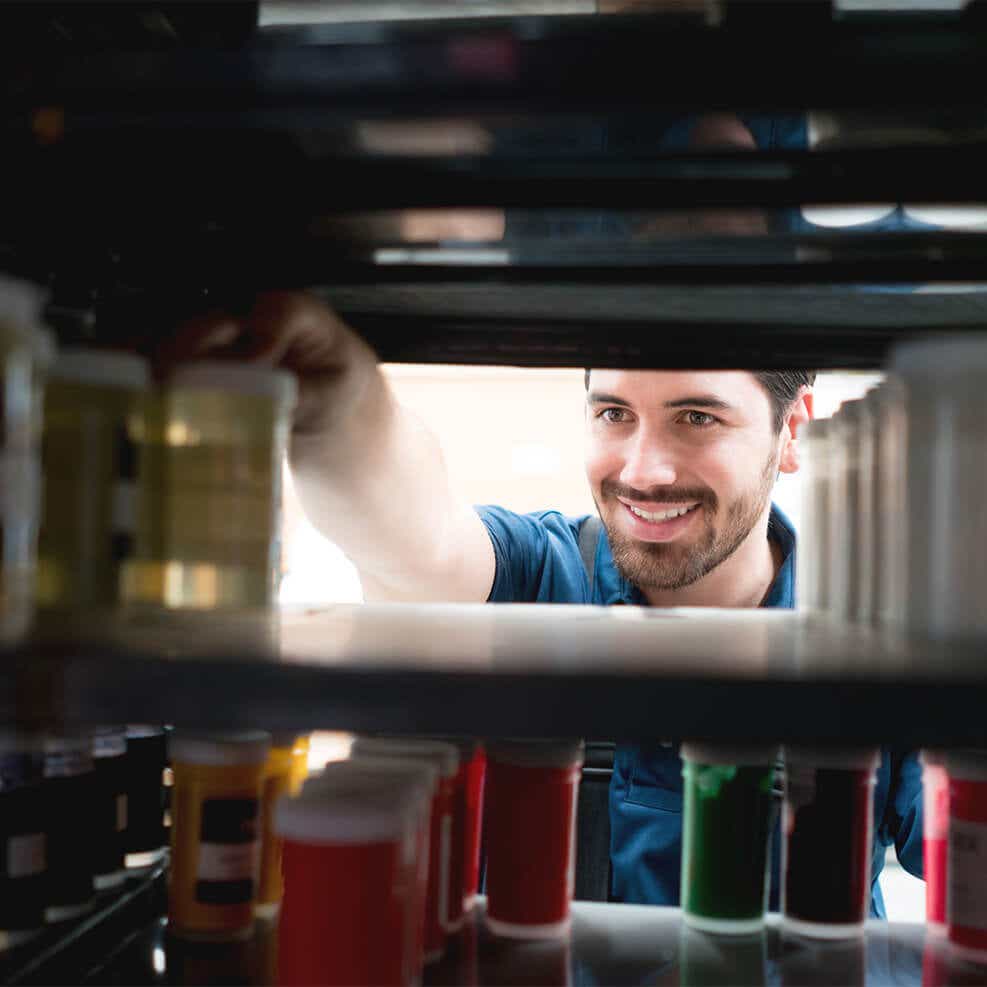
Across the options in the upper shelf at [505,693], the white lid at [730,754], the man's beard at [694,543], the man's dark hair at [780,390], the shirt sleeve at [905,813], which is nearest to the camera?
the upper shelf at [505,693]

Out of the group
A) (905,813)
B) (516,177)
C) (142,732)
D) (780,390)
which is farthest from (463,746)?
(780,390)

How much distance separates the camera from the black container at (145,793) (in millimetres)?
1006

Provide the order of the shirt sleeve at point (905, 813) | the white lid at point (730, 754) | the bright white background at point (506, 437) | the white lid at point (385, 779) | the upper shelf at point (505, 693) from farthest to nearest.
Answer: the bright white background at point (506, 437)
the shirt sleeve at point (905, 813)
the white lid at point (730, 754)
the white lid at point (385, 779)
the upper shelf at point (505, 693)

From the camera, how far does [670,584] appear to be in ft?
7.72

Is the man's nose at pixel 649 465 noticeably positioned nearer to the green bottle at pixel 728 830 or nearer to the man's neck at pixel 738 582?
the man's neck at pixel 738 582

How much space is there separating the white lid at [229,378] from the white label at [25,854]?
397mm

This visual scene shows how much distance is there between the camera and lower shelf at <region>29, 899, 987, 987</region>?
90 centimetres

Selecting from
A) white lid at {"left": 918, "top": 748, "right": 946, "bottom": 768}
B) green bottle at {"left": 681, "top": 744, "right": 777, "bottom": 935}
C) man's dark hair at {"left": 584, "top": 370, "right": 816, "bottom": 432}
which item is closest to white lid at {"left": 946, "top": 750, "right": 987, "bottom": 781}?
white lid at {"left": 918, "top": 748, "right": 946, "bottom": 768}

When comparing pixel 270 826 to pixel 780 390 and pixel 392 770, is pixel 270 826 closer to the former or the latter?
pixel 392 770

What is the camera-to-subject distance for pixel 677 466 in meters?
2.28

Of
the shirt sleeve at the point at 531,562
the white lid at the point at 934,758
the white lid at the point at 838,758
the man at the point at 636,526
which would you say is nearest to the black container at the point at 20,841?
the man at the point at 636,526

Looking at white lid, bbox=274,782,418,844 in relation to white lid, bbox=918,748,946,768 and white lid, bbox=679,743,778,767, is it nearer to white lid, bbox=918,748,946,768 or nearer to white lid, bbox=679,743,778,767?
white lid, bbox=679,743,778,767

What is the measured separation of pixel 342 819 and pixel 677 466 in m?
1.62

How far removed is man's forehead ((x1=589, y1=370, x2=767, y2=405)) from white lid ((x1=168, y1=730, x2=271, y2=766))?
1404mm
